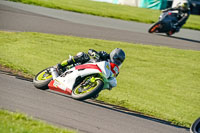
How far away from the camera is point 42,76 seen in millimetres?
8977

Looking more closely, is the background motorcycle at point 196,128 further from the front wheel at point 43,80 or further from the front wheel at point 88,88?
the front wheel at point 43,80

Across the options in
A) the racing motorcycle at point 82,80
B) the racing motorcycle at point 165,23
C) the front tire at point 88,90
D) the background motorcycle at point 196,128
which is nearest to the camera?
the background motorcycle at point 196,128

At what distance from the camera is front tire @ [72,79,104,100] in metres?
7.57

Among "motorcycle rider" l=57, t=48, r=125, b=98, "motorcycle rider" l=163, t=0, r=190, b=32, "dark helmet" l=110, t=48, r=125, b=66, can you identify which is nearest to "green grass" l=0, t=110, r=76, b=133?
"motorcycle rider" l=57, t=48, r=125, b=98

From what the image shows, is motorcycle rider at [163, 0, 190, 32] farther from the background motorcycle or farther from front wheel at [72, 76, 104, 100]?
the background motorcycle

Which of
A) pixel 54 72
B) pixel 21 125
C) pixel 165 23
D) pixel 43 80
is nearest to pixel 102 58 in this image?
pixel 54 72

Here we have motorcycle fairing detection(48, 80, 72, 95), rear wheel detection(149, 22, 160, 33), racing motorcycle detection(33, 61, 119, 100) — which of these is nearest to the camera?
racing motorcycle detection(33, 61, 119, 100)

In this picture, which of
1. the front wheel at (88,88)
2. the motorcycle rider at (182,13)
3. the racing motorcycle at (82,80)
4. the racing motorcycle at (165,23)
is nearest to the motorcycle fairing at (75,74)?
the racing motorcycle at (82,80)

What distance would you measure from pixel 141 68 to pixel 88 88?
5884 mm

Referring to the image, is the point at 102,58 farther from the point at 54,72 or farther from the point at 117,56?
the point at 54,72

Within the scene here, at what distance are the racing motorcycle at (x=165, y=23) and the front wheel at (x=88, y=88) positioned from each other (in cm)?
1290

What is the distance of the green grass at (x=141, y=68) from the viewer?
32.0 feet

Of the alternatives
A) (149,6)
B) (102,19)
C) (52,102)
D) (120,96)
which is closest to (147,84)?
(120,96)

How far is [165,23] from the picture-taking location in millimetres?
20312
